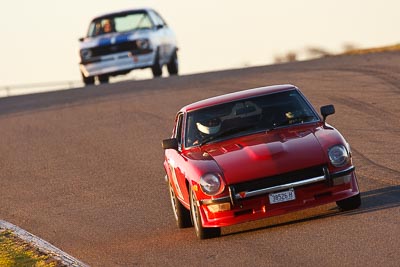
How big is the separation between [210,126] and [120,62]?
17.2 m

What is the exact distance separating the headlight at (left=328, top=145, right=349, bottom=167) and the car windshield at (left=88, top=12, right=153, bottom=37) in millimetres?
18889

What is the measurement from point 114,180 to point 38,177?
5.49ft

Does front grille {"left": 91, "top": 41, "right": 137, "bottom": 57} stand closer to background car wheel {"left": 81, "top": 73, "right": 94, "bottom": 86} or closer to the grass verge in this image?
background car wheel {"left": 81, "top": 73, "right": 94, "bottom": 86}

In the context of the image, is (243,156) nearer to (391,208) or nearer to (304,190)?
(304,190)

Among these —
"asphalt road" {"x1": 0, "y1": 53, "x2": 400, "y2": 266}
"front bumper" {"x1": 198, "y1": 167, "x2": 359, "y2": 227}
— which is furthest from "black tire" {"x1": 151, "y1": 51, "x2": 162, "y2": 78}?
"front bumper" {"x1": 198, "y1": 167, "x2": 359, "y2": 227}

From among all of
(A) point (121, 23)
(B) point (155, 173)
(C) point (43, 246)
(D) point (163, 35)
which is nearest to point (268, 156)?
(C) point (43, 246)

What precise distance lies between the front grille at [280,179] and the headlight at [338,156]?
15cm

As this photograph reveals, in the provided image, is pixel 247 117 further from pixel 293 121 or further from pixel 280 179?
pixel 280 179

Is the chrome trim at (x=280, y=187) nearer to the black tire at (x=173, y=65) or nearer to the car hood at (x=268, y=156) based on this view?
the car hood at (x=268, y=156)

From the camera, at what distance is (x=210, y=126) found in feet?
41.2

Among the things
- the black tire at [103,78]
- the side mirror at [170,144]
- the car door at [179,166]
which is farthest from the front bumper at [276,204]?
the black tire at [103,78]

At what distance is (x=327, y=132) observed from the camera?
11.9 meters

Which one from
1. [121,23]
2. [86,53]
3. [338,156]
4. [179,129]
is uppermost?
[338,156]

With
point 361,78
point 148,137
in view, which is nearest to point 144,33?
point 361,78
